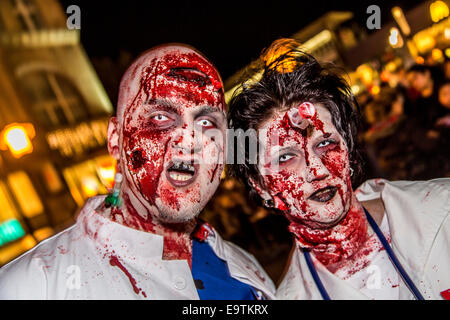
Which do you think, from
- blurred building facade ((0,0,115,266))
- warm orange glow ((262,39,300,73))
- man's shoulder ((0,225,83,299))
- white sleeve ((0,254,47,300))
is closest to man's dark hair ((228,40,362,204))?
warm orange glow ((262,39,300,73))

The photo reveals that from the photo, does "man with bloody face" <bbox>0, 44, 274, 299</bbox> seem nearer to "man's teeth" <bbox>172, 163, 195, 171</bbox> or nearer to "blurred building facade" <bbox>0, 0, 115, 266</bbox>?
"man's teeth" <bbox>172, 163, 195, 171</bbox>

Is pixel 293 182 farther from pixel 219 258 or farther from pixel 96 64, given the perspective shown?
pixel 96 64

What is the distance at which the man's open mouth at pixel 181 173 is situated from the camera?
188cm

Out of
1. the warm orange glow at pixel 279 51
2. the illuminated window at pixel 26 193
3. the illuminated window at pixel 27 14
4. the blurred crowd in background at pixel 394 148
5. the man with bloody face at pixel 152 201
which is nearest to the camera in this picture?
the man with bloody face at pixel 152 201

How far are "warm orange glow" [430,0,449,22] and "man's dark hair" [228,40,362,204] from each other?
8.83m

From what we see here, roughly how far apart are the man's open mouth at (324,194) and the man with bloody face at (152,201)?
1.97 ft

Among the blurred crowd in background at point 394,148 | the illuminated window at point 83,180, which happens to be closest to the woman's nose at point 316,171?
the blurred crowd in background at point 394,148

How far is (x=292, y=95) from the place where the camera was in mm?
2232

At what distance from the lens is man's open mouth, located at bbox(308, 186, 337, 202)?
200cm

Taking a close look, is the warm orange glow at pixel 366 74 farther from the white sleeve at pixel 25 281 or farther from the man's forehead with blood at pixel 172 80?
the white sleeve at pixel 25 281

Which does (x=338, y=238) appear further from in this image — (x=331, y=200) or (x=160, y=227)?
(x=160, y=227)

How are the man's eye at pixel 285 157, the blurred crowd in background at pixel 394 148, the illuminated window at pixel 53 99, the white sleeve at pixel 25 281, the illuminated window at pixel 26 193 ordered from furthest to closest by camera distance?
the illuminated window at pixel 53 99 → the illuminated window at pixel 26 193 → the blurred crowd in background at pixel 394 148 → the man's eye at pixel 285 157 → the white sleeve at pixel 25 281

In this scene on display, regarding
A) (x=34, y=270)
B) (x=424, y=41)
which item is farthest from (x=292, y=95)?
(x=424, y=41)

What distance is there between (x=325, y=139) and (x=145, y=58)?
1.23 m
